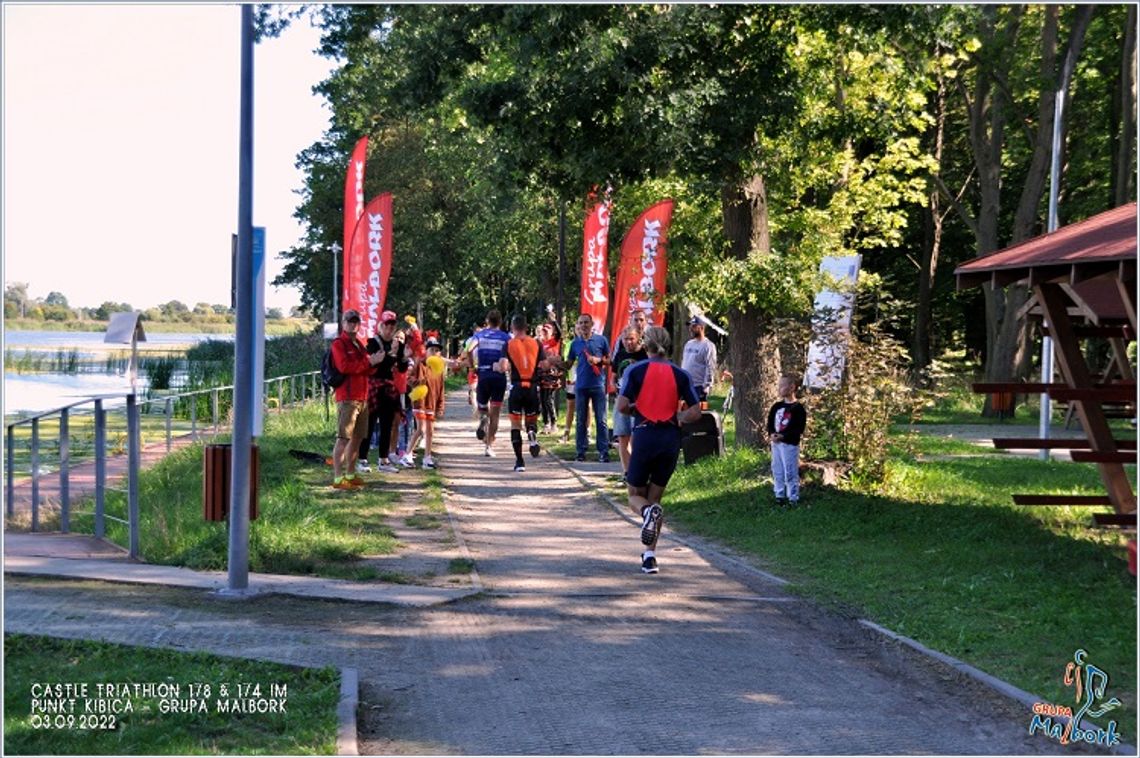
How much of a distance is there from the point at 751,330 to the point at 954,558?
22.2 feet

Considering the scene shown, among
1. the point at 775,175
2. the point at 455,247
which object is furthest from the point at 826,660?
the point at 455,247

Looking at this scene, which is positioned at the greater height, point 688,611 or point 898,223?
point 898,223

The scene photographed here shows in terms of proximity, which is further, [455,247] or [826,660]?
[455,247]

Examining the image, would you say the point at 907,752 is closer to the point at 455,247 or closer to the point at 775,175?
the point at 775,175

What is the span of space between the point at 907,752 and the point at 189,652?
3901mm

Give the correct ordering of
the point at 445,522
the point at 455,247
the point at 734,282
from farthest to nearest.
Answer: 1. the point at 455,247
2. the point at 734,282
3. the point at 445,522

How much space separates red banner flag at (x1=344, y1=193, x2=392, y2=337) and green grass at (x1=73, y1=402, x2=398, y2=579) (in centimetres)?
359

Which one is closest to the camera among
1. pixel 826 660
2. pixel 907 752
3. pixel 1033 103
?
pixel 907 752

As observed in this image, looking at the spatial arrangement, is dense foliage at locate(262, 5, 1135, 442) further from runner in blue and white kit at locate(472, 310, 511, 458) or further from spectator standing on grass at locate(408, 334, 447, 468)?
spectator standing on grass at locate(408, 334, 447, 468)

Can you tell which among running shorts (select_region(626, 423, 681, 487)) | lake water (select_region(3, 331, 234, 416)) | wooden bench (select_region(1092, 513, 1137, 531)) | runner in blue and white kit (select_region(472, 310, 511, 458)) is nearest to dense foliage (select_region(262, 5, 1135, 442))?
runner in blue and white kit (select_region(472, 310, 511, 458))

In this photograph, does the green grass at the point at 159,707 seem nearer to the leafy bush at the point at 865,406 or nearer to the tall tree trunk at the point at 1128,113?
the leafy bush at the point at 865,406

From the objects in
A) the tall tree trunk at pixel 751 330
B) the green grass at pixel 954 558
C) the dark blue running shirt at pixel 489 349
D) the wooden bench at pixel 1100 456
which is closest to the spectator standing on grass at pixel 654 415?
the green grass at pixel 954 558

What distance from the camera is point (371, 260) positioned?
2219cm

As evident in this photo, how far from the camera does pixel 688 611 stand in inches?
384
